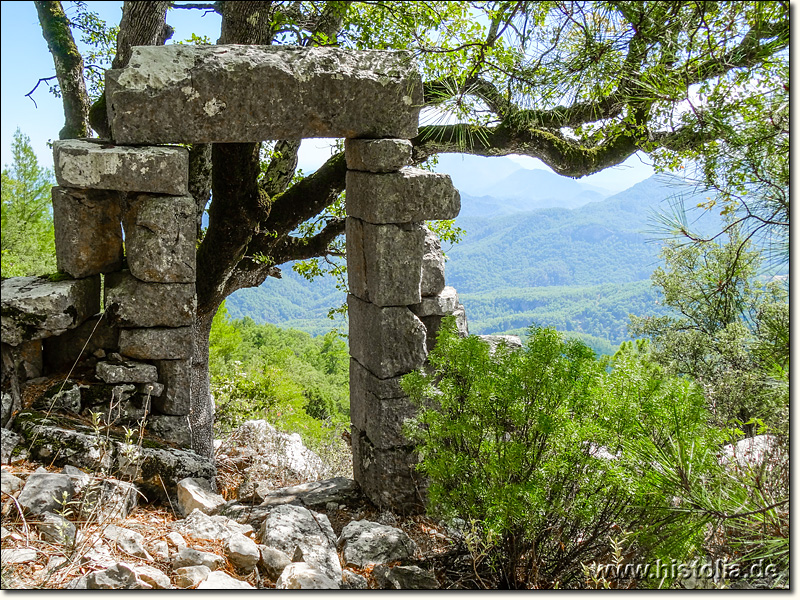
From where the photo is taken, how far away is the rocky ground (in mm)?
2764

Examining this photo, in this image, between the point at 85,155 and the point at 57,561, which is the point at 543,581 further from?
the point at 85,155

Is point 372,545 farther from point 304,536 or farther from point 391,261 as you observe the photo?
point 391,261

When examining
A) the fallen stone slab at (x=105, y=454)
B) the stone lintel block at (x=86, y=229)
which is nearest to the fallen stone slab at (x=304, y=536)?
the fallen stone slab at (x=105, y=454)

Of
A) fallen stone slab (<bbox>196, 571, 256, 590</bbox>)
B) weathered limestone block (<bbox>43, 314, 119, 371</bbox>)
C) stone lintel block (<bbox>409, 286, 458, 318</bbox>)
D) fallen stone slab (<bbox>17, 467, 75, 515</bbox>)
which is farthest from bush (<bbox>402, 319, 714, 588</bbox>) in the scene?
weathered limestone block (<bbox>43, 314, 119, 371</bbox>)

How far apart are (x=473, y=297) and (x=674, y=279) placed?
130 feet

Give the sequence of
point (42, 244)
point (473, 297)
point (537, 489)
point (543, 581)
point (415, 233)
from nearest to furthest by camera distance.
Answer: point (537, 489) < point (543, 581) < point (415, 233) < point (42, 244) < point (473, 297)

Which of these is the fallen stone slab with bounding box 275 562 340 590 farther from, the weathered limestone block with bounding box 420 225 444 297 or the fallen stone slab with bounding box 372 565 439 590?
the weathered limestone block with bounding box 420 225 444 297

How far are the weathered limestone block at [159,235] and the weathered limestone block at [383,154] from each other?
123cm

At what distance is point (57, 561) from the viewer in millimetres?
2785

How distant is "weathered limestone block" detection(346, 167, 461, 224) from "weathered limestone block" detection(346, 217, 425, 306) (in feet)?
0.28

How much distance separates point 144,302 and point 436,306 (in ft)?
7.20

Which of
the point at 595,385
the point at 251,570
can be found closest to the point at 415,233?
the point at 595,385

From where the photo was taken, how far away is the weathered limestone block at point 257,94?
4.12 metres

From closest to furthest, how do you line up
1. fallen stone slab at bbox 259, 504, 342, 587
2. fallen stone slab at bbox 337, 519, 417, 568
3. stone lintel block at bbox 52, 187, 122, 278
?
fallen stone slab at bbox 259, 504, 342, 587 < fallen stone slab at bbox 337, 519, 417, 568 < stone lintel block at bbox 52, 187, 122, 278
